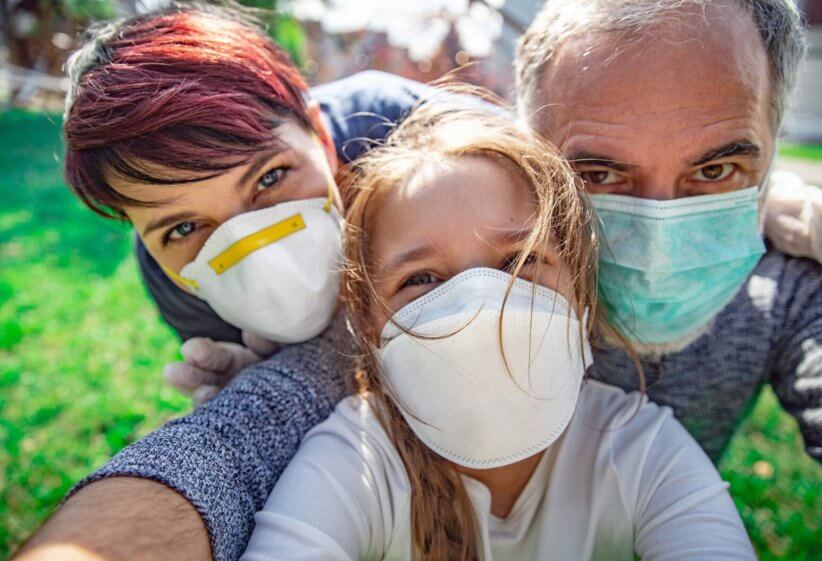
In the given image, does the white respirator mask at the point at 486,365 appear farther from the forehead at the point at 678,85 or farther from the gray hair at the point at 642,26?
the gray hair at the point at 642,26

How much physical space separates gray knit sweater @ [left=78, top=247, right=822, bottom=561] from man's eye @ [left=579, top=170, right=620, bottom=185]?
1.88ft

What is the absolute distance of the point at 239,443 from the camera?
135 cm

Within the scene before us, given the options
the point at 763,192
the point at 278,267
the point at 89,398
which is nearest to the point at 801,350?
the point at 763,192

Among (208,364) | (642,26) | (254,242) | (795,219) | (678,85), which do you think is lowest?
(208,364)

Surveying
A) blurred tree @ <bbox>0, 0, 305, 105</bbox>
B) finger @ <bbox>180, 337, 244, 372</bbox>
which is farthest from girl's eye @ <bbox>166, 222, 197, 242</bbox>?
blurred tree @ <bbox>0, 0, 305, 105</bbox>

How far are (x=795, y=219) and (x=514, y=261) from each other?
3.66 feet

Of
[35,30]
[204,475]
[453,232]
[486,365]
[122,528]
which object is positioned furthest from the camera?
[35,30]

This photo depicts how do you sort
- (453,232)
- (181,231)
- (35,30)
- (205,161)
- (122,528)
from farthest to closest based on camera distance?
(35,30)
(181,231)
(205,161)
(453,232)
(122,528)

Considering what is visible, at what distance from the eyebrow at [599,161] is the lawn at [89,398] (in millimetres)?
1756

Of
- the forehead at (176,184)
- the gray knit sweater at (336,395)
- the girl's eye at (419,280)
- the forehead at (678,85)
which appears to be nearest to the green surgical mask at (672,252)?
the forehead at (678,85)

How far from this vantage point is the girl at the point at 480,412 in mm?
1340

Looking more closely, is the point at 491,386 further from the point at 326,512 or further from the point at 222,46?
the point at 222,46

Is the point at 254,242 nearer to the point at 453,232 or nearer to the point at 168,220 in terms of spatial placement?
the point at 168,220

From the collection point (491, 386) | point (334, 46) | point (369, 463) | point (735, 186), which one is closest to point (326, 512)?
point (369, 463)
